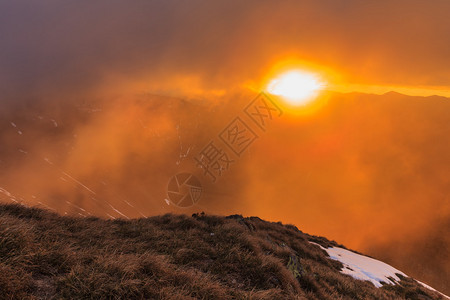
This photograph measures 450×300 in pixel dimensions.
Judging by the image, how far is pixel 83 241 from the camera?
6.65m

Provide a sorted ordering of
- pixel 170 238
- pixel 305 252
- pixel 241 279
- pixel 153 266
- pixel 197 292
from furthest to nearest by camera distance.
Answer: pixel 305 252, pixel 170 238, pixel 241 279, pixel 153 266, pixel 197 292

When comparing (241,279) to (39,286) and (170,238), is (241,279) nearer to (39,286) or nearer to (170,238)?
(170,238)

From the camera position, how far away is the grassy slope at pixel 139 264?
12.4 ft

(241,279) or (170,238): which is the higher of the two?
(170,238)

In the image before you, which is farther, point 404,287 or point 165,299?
point 404,287

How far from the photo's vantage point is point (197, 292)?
445 cm

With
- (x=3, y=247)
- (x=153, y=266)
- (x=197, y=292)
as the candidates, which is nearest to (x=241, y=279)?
(x=197, y=292)

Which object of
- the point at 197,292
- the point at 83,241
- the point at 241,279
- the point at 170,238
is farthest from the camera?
the point at 170,238

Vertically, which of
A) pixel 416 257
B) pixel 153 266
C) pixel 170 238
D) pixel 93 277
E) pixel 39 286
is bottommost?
pixel 39 286

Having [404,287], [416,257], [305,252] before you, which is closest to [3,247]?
[305,252]

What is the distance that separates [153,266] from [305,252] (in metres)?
14.9

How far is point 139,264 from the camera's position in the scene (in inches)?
186

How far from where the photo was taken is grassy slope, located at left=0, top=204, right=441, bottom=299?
3.78m

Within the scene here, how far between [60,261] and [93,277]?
1.40 metres
